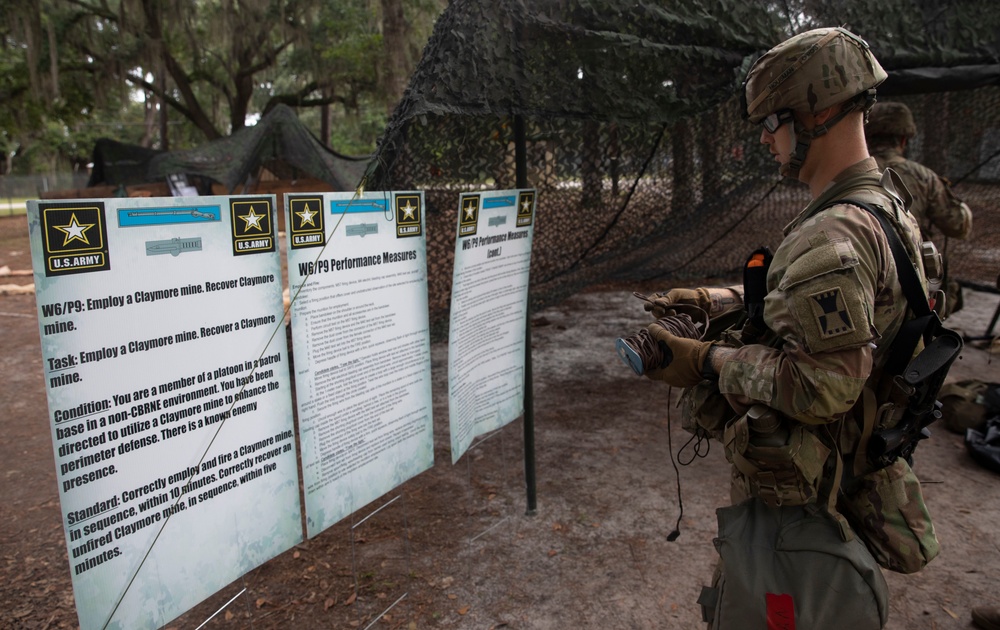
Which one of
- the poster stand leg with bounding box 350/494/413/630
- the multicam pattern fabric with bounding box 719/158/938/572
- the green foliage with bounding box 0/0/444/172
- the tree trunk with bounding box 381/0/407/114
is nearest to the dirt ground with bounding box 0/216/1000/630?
the poster stand leg with bounding box 350/494/413/630

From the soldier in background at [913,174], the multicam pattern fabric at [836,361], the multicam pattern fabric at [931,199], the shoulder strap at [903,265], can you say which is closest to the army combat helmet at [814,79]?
the multicam pattern fabric at [836,361]

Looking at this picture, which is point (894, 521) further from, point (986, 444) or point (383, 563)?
point (986, 444)

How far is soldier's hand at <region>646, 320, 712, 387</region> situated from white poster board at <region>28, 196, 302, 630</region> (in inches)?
41.6

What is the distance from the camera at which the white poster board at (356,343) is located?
205 cm

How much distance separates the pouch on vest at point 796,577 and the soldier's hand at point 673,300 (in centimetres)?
63

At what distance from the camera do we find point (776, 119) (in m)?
1.81

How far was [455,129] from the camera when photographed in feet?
9.55

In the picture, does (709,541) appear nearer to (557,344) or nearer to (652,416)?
(652,416)

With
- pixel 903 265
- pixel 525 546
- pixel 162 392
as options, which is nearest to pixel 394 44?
pixel 525 546

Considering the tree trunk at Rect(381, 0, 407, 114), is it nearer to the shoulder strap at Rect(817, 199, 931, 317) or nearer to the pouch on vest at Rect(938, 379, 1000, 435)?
the pouch on vest at Rect(938, 379, 1000, 435)

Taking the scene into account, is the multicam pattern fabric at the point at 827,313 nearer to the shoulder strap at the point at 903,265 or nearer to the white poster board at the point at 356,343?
the shoulder strap at the point at 903,265

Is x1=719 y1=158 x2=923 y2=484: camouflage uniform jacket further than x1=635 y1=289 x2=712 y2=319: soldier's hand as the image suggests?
No

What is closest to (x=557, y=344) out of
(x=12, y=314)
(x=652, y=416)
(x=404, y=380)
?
(x=652, y=416)

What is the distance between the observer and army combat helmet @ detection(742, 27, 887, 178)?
171cm
